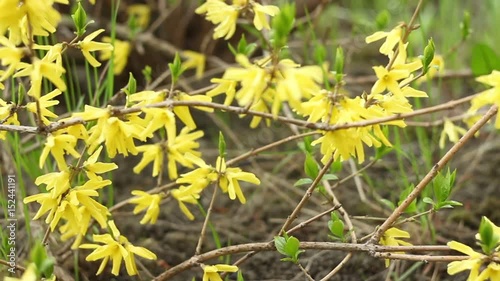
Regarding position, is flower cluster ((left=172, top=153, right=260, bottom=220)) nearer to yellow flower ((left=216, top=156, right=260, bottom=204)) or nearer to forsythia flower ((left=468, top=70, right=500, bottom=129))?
yellow flower ((left=216, top=156, right=260, bottom=204))

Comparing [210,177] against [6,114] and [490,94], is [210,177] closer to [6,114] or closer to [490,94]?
[6,114]

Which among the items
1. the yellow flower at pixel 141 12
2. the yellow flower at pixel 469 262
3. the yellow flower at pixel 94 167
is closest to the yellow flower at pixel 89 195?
the yellow flower at pixel 94 167

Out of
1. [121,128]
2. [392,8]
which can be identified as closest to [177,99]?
[121,128]

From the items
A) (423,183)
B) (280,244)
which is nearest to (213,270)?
(280,244)

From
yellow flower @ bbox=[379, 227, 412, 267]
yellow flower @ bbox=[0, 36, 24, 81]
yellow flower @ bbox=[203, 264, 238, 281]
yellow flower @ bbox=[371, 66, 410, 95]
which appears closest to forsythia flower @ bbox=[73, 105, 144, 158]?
yellow flower @ bbox=[0, 36, 24, 81]

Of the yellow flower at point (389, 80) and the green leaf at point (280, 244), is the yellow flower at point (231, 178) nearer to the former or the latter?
the green leaf at point (280, 244)

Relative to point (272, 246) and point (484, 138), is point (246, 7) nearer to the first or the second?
point (272, 246)
